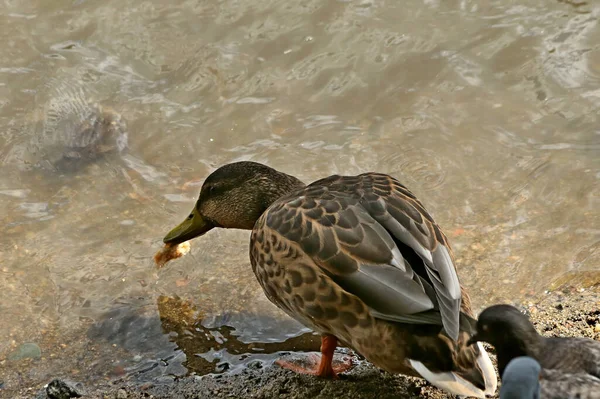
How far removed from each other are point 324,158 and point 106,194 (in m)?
1.61

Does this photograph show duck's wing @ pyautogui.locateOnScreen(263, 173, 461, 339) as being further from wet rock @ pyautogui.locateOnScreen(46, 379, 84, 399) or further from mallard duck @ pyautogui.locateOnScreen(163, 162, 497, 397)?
wet rock @ pyautogui.locateOnScreen(46, 379, 84, 399)

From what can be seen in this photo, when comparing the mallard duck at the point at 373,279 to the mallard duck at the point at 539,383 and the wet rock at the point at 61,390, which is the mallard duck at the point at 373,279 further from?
the wet rock at the point at 61,390

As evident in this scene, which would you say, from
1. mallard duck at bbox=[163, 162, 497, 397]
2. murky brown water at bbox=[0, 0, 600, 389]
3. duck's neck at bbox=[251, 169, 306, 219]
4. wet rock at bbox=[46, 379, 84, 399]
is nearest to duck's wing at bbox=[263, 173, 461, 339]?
mallard duck at bbox=[163, 162, 497, 397]

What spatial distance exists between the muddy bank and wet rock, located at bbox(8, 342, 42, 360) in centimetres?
31

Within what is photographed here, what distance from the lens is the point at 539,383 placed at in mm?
3164

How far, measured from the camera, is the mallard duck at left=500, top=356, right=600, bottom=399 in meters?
2.81

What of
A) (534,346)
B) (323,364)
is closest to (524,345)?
(534,346)

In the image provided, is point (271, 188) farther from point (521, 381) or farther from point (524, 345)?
point (521, 381)

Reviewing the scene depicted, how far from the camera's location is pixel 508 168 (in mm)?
6172

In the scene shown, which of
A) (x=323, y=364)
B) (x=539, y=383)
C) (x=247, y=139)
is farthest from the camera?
(x=247, y=139)

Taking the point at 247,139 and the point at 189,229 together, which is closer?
the point at 189,229

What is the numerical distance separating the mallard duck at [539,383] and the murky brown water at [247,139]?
170cm

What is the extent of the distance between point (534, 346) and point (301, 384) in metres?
1.37

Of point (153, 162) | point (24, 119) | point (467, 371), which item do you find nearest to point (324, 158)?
point (153, 162)
